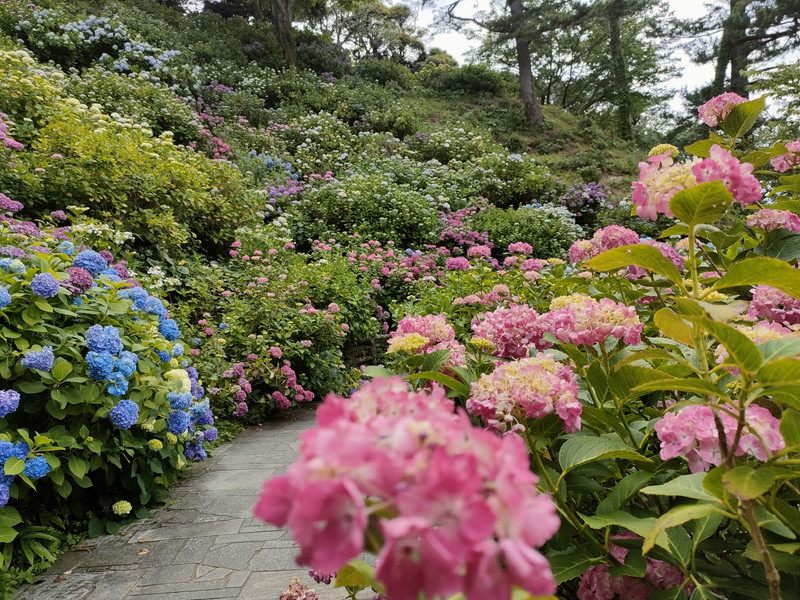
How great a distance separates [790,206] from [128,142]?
18.1 feet

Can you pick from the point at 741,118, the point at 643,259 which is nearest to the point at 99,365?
the point at 643,259

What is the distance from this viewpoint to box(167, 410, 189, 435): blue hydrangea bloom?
265 centimetres

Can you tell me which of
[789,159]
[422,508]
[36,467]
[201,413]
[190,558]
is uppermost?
[789,159]

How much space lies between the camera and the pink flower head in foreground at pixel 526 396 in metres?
0.99

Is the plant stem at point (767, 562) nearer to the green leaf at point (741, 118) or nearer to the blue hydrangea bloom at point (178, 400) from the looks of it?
the green leaf at point (741, 118)

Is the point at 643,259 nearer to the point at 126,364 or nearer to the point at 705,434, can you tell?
the point at 705,434

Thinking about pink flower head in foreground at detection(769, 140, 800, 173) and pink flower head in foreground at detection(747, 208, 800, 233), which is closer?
pink flower head in foreground at detection(747, 208, 800, 233)

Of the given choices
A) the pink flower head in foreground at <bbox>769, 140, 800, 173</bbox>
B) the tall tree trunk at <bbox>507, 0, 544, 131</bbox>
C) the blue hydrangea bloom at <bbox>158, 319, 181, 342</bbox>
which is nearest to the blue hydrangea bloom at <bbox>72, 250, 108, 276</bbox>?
the blue hydrangea bloom at <bbox>158, 319, 181, 342</bbox>

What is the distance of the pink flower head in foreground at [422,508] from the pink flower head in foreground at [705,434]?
0.64m

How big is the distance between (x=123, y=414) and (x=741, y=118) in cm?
265

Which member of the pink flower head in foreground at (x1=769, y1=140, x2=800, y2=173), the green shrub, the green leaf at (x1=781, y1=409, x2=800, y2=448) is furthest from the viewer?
the green shrub

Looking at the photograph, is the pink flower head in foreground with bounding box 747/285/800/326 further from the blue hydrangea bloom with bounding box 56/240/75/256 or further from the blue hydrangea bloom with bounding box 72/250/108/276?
the blue hydrangea bloom with bounding box 56/240/75/256

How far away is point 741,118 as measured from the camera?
1.58 metres

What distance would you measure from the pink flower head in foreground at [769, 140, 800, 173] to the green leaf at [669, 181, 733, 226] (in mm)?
1288
